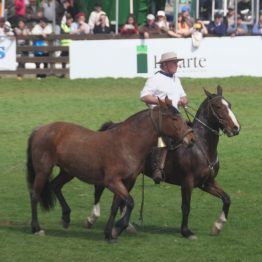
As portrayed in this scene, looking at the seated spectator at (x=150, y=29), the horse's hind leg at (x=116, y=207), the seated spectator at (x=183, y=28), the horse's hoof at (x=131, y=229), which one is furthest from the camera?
the seated spectator at (x=183, y=28)

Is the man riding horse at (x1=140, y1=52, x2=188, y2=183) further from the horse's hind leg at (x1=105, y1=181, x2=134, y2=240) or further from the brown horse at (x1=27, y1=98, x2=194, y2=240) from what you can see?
the horse's hind leg at (x1=105, y1=181, x2=134, y2=240)

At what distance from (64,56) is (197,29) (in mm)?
4170

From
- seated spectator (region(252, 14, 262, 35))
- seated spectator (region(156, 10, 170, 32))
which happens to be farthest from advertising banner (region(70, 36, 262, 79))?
seated spectator (region(252, 14, 262, 35))

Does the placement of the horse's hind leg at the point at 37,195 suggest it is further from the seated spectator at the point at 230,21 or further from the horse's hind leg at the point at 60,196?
the seated spectator at the point at 230,21

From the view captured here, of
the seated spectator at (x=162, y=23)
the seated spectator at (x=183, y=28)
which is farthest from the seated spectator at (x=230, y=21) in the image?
the seated spectator at (x=162, y=23)

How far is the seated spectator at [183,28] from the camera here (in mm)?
32656

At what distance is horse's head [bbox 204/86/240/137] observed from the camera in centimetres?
1257

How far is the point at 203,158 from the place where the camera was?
496 inches

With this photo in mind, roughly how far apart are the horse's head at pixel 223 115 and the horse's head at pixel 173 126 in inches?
29.5

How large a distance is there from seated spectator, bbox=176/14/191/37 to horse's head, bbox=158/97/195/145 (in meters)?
20.7

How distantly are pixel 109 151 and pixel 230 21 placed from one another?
23.2 metres

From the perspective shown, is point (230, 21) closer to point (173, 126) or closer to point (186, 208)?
point (186, 208)

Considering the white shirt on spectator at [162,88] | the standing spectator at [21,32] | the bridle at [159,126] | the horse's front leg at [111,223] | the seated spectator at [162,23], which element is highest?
the white shirt on spectator at [162,88]

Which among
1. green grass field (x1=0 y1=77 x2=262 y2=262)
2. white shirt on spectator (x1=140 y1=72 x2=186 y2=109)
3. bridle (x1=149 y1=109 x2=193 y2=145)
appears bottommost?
green grass field (x1=0 y1=77 x2=262 y2=262)
